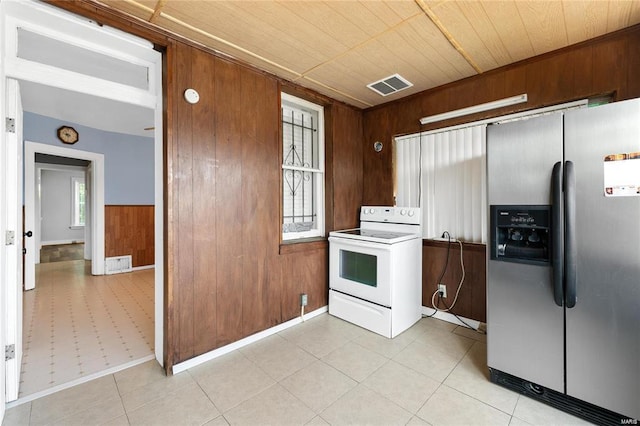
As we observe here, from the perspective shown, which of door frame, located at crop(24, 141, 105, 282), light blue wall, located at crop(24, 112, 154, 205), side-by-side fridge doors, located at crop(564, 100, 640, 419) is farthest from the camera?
light blue wall, located at crop(24, 112, 154, 205)

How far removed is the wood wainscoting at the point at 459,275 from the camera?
2.63m

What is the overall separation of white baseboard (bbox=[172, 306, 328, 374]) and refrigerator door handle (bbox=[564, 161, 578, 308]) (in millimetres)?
2142

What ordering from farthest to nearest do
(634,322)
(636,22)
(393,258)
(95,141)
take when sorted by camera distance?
(95,141)
(393,258)
(636,22)
(634,322)

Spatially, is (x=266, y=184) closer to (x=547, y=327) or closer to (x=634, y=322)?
(x=547, y=327)

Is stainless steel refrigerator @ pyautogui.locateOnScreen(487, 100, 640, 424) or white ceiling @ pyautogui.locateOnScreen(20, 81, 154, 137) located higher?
white ceiling @ pyautogui.locateOnScreen(20, 81, 154, 137)

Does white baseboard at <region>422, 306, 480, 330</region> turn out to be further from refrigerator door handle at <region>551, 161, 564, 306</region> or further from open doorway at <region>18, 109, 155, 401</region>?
open doorway at <region>18, 109, 155, 401</region>

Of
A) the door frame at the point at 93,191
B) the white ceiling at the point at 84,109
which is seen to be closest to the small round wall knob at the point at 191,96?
the white ceiling at the point at 84,109

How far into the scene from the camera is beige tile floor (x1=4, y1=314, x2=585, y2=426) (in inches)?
61.9

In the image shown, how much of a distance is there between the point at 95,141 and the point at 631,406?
6916mm

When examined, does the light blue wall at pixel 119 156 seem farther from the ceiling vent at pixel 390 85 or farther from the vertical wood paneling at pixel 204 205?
the ceiling vent at pixel 390 85

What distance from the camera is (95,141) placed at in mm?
4809

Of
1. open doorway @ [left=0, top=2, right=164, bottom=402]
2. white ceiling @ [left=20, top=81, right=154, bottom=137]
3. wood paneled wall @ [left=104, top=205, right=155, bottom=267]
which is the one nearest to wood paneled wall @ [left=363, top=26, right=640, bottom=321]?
open doorway @ [left=0, top=2, right=164, bottom=402]

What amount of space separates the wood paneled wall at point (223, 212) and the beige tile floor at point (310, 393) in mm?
299

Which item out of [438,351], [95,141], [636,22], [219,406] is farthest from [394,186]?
[95,141]
